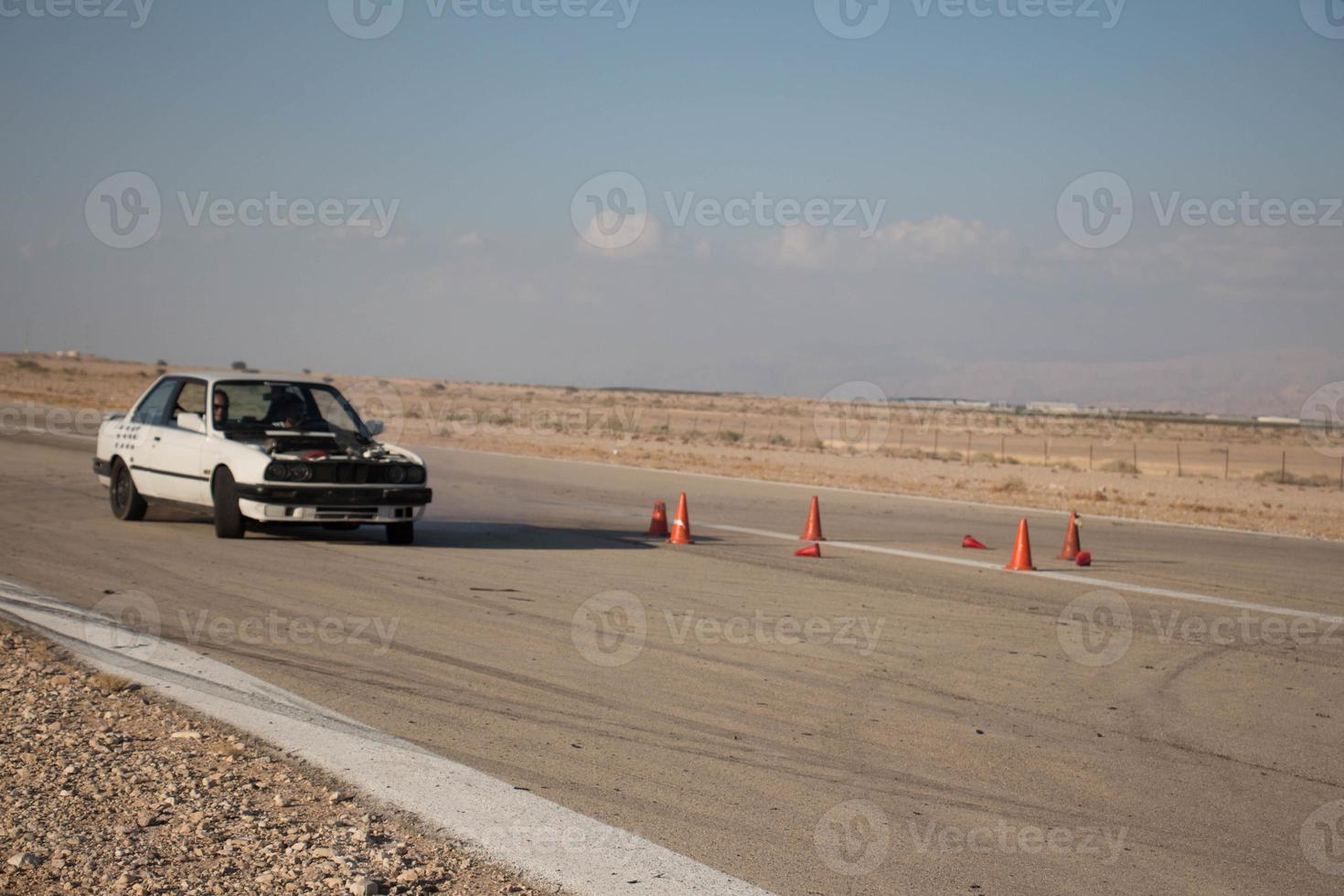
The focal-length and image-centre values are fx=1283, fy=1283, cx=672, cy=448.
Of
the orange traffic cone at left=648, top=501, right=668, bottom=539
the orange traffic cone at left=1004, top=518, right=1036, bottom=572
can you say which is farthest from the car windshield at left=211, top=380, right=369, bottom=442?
the orange traffic cone at left=1004, top=518, right=1036, bottom=572

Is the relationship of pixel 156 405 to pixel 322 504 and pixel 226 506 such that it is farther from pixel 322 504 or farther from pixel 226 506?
pixel 322 504

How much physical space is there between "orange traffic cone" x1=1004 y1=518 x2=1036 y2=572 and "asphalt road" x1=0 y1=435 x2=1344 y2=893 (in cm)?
38

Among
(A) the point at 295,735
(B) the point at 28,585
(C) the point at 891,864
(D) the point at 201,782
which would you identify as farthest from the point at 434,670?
(B) the point at 28,585

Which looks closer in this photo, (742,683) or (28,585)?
(742,683)

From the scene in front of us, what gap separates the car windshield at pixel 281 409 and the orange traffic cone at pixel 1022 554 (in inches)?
286

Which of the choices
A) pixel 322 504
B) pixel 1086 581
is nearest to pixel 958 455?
pixel 1086 581

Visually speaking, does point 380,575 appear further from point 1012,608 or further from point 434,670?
point 1012,608

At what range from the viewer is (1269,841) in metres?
5.43

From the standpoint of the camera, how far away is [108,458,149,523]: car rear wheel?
1445cm

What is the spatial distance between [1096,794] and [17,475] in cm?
1833

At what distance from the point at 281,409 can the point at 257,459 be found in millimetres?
1596

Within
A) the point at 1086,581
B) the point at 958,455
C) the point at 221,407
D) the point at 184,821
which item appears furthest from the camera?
the point at 958,455

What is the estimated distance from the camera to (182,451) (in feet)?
44.8

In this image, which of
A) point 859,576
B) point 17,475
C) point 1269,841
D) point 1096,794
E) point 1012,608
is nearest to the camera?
point 1269,841
